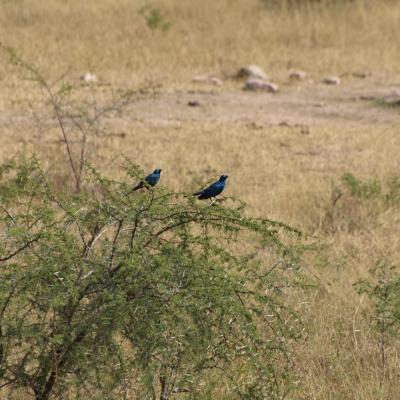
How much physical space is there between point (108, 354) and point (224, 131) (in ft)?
28.8

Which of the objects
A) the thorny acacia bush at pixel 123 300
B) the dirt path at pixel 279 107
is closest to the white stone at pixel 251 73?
the dirt path at pixel 279 107

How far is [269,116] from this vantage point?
14.1 metres

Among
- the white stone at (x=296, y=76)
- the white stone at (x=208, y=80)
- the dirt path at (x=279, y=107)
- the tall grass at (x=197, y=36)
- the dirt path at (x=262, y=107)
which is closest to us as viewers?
the dirt path at (x=262, y=107)

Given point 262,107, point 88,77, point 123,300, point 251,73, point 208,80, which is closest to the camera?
point 123,300

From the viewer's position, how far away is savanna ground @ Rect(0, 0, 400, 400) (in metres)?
6.29

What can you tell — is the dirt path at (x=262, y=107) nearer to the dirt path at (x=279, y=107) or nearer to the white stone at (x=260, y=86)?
the dirt path at (x=279, y=107)

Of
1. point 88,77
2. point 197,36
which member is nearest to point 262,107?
point 88,77

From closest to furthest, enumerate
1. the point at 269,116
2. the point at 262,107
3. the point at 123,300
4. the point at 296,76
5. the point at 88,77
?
the point at 123,300
the point at 269,116
the point at 262,107
the point at 88,77
the point at 296,76

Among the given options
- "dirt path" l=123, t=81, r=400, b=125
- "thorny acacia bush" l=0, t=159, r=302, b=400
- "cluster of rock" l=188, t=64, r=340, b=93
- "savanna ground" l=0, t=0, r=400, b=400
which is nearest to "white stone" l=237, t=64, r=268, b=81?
"cluster of rock" l=188, t=64, r=340, b=93

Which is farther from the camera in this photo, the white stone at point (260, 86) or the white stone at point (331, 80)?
the white stone at point (331, 80)

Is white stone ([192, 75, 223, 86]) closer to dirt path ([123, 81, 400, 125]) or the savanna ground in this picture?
the savanna ground

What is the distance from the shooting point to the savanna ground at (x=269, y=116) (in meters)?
6.29

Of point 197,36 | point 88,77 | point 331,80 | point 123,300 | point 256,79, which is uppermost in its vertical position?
point 123,300

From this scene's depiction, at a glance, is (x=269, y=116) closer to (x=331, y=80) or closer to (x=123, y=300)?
(x=331, y=80)
